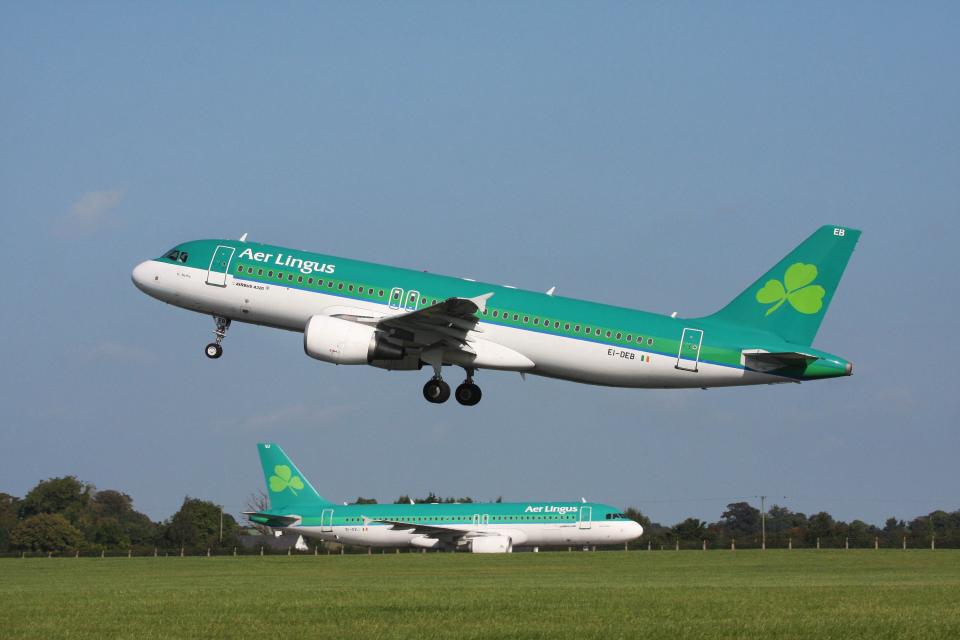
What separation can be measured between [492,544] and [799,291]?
43.8 meters

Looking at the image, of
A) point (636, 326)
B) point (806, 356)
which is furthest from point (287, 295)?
point (806, 356)

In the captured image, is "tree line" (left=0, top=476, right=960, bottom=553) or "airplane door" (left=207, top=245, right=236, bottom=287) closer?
"airplane door" (left=207, top=245, right=236, bottom=287)

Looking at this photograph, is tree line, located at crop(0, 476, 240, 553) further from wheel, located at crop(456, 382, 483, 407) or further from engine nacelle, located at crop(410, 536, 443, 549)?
wheel, located at crop(456, 382, 483, 407)

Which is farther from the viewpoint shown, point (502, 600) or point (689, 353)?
point (689, 353)

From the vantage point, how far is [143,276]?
54.3 metres

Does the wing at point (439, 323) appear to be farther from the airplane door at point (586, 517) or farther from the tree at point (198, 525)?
the tree at point (198, 525)

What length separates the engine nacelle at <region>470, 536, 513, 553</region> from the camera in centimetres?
9169

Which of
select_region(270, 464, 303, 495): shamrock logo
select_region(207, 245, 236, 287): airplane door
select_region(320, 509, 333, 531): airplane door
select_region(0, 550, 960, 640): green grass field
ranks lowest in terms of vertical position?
select_region(0, 550, 960, 640): green grass field

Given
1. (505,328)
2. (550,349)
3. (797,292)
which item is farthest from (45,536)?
(797,292)

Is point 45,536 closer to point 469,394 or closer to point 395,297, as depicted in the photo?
point 469,394

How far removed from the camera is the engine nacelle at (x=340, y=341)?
4869cm

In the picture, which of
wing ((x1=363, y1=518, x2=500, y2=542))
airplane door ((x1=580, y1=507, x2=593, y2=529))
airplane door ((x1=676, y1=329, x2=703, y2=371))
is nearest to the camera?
airplane door ((x1=676, y1=329, x2=703, y2=371))

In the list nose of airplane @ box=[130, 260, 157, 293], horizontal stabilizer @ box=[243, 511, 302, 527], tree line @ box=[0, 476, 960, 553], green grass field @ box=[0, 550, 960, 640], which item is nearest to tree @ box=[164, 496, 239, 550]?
tree line @ box=[0, 476, 960, 553]

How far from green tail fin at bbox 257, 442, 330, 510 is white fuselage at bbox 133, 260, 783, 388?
49324mm
